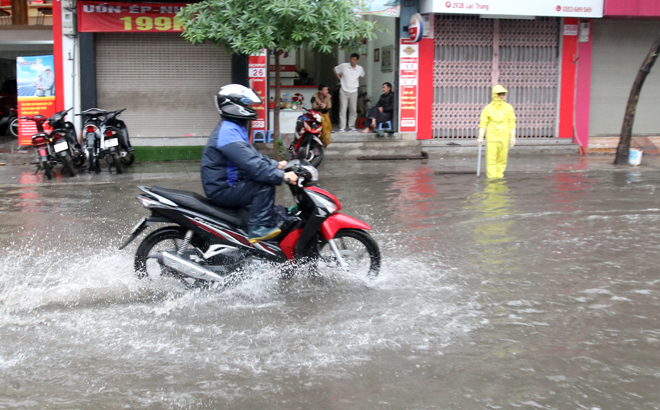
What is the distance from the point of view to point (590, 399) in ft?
11.4

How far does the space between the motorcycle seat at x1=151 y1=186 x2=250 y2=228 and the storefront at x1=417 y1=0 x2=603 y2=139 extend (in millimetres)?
10463

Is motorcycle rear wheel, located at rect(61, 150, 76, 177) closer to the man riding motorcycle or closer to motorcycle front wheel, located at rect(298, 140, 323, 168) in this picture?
motorcycle front wheel, located at rect(298, 140, 323, 168)

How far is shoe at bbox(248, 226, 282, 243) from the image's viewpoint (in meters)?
5.17

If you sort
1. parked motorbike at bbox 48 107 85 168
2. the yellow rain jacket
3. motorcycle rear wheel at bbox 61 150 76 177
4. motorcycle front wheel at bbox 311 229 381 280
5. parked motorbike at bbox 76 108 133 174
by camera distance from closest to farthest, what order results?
motorcycle front wheel at bbox 311 229 381 280 → the yellow rain jacket → motorcycle rear wheel at bbox 61 150 76 177 → parked motorbike at bbox 48 107 85 168 → parked motorbike at bbox 76 108 133 174

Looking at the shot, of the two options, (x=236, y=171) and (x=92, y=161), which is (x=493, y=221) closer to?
(x=236, y=171)

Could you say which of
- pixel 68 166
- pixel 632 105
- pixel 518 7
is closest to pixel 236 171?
pixel 68 166

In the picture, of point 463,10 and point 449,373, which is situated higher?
point 463,10

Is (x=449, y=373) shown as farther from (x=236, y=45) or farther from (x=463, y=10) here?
(x=463, y=10)

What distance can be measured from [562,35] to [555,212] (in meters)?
8.28

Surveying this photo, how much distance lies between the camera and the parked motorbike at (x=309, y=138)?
12.8m

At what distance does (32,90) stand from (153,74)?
2.44 metres

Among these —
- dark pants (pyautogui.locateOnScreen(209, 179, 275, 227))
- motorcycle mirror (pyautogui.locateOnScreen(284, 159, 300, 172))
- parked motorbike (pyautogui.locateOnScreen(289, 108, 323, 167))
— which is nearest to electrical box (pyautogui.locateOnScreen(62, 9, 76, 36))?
parked motorbike (pyautogui.locateOnScreen(289, 108, 323, 167))

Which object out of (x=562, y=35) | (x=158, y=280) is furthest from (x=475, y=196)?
(x=562, y=35)

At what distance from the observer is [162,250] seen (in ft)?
17.3
